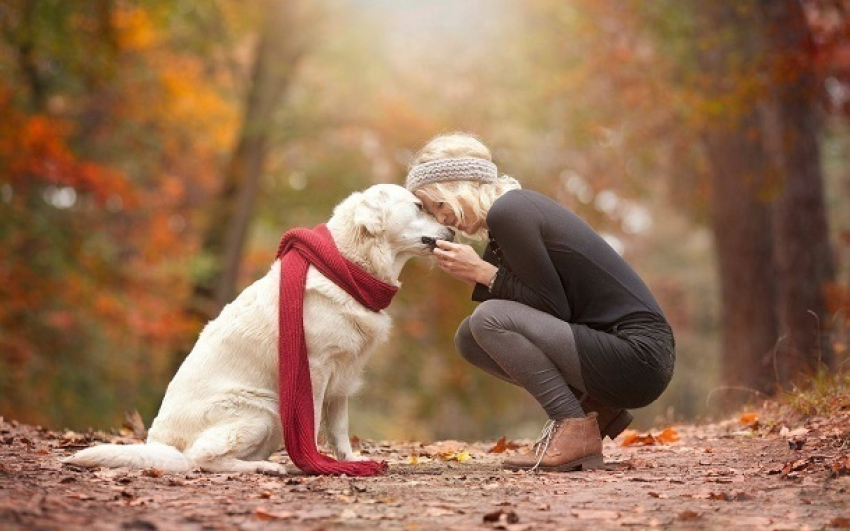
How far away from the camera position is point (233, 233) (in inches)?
583

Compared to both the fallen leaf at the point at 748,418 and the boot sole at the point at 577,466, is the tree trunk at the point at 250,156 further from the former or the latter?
the boot sole at the point at 577,466

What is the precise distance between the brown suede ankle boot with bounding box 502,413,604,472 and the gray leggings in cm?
6

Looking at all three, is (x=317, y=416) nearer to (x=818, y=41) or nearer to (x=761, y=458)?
(x=761, y=458)

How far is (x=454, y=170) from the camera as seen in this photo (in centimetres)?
504

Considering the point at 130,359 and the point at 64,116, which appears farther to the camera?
the point at 130,359

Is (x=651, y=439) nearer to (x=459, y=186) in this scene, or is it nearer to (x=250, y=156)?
(x=459, y=186)

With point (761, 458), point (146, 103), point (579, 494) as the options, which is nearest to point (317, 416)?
point (579, 494)

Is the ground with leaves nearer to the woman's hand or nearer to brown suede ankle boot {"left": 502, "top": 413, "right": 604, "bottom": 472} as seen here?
brown suede ankle boot {"left": 502, "top": 413, "right": 604, "bottom": 472}

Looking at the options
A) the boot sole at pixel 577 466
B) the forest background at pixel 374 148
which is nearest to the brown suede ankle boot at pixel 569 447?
the boot sole at pixel 577 466

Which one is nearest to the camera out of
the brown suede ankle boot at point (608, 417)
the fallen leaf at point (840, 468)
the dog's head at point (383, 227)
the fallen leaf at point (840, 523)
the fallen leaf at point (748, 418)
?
the fallen leaf at point (840, 523)

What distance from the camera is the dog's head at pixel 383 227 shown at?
4.96 m

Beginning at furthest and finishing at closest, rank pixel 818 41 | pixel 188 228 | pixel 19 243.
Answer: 1. pixel 188 228
2. pixel 19 243
3. pixel 818 41

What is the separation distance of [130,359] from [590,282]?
14191 millimetres

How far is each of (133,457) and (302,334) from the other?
0.98 metres
